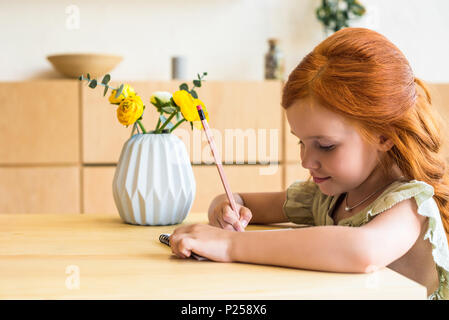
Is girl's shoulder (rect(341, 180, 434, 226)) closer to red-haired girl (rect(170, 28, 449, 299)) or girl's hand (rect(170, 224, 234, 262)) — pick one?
red-haired girl (rect(170, 28, 449, 299))

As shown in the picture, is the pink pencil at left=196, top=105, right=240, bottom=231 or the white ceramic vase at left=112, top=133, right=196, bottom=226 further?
the white ceramic vase at left=112, top=133, right=196, bottom=226

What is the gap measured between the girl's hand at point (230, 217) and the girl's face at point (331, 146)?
14 centimetres

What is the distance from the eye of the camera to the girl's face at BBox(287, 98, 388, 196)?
2.77 ft

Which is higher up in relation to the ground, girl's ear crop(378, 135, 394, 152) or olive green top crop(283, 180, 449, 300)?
girl's ear crop(378, 135, 394, 152)

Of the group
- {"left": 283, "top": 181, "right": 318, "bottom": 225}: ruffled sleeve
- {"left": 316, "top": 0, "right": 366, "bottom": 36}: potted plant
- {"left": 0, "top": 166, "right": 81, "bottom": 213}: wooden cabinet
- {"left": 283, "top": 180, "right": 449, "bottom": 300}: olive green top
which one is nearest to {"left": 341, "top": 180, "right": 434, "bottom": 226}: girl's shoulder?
{"left": 283, "top": 180, "right": 449, "bottom": 300}: olive green top

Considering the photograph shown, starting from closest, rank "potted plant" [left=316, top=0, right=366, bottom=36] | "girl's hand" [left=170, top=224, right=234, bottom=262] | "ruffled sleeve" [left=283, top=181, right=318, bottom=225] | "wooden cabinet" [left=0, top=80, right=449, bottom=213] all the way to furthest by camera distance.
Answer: "girl's hand" [left=170, top=224, right=234, bottom=262] → "ruffled sleeve" [left=283, top=181, right=318, bottom=225] → "wooden cabinet" [left=0, top=80, right=449, bottom=213] → "potted plant" [left=316, top=0, right=366, bottom=36]

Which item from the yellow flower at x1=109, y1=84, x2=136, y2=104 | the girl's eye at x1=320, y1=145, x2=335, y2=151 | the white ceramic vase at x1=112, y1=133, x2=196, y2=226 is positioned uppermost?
the yellow flower at x1=109, y1=84, x2=136, y2=104

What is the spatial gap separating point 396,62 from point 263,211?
43 cm

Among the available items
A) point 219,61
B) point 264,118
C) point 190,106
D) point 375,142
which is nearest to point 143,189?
point 190,106

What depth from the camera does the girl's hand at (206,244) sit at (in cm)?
70

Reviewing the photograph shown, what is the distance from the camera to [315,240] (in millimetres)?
668

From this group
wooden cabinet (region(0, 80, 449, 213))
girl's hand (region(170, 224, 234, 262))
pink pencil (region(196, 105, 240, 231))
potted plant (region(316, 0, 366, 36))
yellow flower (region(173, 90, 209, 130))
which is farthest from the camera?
potted plant (region(316, 0, 366, 36))

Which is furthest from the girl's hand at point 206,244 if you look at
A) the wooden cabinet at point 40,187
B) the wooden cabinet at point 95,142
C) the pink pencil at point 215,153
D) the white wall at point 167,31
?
the white wall at point 167,31
